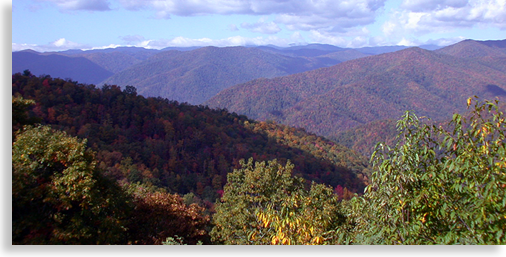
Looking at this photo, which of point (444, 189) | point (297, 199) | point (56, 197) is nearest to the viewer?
point (444, 189)

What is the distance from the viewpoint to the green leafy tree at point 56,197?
6348 mm

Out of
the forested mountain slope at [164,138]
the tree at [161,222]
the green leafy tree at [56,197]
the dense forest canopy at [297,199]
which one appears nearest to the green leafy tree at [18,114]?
the dense forest canopy at [297,199]

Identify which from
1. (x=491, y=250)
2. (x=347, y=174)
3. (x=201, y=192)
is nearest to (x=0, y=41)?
(x=491, y=250)

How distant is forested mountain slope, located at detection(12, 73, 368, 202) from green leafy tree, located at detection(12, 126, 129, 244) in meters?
26.5

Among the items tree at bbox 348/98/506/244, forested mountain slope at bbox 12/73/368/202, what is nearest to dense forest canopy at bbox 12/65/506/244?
tree at bbox 348/98/506/244

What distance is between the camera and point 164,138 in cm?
6103

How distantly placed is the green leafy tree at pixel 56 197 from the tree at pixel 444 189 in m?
5.64

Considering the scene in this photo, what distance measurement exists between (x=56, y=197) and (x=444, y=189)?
295 inches

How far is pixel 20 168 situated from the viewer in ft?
21.3

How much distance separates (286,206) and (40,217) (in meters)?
4.96

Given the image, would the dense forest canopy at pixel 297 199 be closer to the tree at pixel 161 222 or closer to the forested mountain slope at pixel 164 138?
the tree at pixel 161 222

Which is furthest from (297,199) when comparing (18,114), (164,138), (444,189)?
(164,138)

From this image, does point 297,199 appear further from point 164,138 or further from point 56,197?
point 164,138

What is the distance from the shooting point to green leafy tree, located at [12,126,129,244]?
6.35 metres
